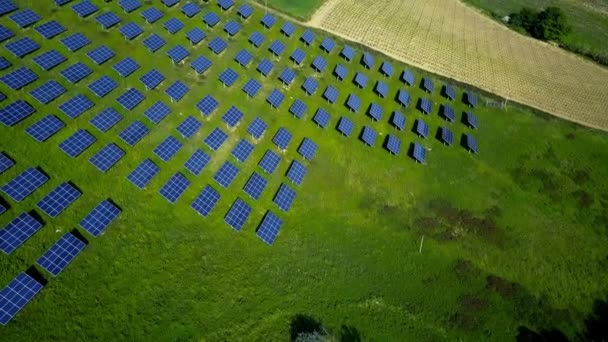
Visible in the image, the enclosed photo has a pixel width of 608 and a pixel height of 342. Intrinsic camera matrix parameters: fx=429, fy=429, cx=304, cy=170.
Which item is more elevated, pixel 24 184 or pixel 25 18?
pixel 25 18

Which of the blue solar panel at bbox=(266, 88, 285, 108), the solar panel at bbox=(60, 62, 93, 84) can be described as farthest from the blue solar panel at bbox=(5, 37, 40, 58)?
the blue solar panel at bbox=(266, 88, 285, 108)

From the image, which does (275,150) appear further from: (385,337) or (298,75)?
(385,337)

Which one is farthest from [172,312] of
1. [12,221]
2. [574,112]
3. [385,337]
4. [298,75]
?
[574,112]

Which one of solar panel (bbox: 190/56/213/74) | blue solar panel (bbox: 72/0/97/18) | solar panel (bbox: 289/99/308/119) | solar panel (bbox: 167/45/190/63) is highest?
blue solar panel (bbox: 72/0/97/18)

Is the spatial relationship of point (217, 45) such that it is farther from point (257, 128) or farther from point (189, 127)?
point (189, 127)

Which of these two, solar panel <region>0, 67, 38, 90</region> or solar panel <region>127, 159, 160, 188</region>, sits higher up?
solar panel <region>0, 67, 38, 90</region>

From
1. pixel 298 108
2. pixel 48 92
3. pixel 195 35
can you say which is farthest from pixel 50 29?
pixel 298 108

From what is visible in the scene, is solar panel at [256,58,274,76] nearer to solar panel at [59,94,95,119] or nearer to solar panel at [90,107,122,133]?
solar panel at [90,107,122,133]
